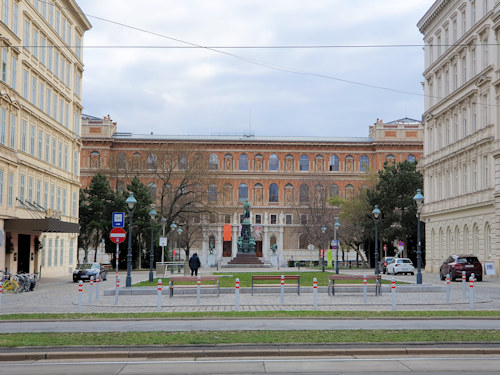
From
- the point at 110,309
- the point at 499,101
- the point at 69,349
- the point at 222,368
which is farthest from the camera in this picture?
the point at 499,101

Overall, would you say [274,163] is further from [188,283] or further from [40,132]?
[188,283]

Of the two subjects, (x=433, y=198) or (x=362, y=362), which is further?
(x=433, y=198)

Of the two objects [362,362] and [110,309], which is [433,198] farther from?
[362,362]

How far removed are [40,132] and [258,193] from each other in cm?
7243

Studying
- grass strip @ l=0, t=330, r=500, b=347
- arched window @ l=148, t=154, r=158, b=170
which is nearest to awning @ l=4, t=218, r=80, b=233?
grass strip @ l=0, t=330, r=500, b=347

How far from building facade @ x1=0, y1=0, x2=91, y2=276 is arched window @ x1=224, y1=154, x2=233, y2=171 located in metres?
58.1

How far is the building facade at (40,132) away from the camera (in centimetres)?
4175

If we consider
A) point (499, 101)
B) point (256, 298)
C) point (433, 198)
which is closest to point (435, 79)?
point (433, 198)

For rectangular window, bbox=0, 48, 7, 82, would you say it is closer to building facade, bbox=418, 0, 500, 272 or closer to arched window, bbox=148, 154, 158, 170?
building facade, bbox=418, 0, 500, 272

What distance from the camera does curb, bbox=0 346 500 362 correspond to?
12836mm

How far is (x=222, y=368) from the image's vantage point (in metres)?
11.7

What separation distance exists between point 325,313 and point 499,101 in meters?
32.2

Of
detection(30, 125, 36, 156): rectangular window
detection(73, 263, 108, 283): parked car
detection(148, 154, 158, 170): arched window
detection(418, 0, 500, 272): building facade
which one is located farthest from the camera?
detection(148, 154, 158, 170): arched window

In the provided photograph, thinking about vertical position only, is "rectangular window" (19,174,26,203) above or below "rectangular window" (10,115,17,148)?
below
